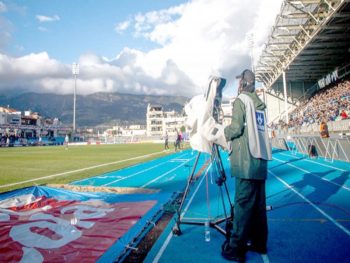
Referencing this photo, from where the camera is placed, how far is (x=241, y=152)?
3.04 m

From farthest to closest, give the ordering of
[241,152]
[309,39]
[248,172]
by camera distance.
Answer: [309,39] < [241,152] < [248,172]

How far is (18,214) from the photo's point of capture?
448cm

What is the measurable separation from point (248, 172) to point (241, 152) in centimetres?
26


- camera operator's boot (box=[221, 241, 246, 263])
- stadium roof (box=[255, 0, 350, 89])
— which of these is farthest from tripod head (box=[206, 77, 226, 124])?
stadium roof (box=[255, 0, 350, 89])

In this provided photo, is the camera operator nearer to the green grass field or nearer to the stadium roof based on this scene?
the green grass field

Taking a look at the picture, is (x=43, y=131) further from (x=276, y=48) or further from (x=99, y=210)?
(x=99, y=210)

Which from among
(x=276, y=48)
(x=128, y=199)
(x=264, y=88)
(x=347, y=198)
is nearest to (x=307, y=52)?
(x=276, y=48)

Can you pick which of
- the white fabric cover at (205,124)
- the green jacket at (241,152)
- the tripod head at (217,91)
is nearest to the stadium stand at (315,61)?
the tripod head at (217,91)

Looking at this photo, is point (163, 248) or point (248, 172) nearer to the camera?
point (248, 172)

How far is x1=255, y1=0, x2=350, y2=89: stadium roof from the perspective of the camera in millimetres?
18500

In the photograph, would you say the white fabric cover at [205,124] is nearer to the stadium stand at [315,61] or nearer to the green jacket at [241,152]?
the green jacket at [241,152]

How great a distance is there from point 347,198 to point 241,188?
4.03 meters

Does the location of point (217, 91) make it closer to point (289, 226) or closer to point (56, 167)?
point (289, 226)

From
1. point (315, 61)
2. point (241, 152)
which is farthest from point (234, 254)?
point (315, 61)
